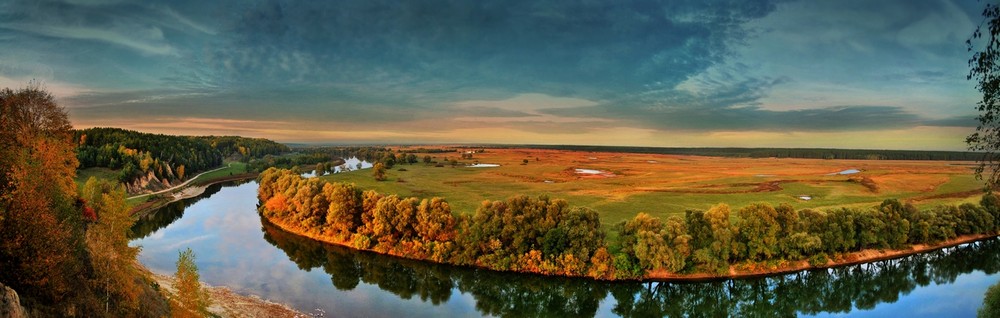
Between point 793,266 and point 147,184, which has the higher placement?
point 147,184

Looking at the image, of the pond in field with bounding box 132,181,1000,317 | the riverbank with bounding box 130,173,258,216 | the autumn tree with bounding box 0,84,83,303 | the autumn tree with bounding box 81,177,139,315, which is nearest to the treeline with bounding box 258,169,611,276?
the pond in field with bounding box 132,181,1000,317

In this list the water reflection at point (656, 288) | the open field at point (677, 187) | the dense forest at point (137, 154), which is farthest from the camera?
the dense forest at point (137, 154)

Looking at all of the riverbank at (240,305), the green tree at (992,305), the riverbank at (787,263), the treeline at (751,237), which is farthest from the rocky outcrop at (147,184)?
the green tree at (992,305)

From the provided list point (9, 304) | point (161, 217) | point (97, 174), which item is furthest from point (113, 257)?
point (97, 174)

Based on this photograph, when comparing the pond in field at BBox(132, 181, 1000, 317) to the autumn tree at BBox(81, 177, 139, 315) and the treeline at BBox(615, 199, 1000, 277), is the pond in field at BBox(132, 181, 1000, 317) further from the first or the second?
the autumn tree at BBox(81, 177, 139, 315)

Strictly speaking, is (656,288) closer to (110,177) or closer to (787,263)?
(787,263)

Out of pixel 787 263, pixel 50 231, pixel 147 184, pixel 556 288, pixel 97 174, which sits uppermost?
pixel 50 231

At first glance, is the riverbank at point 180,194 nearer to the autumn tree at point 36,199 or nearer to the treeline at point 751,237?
the autumn tree at point 36,199
